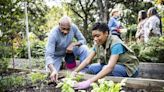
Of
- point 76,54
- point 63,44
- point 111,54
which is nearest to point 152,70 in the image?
point 76,54

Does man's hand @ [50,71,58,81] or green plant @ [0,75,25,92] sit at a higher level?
man's hand @ [50,71,58,81]

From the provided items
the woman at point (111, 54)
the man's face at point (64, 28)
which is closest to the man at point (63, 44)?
the man's face at point (64, 28)

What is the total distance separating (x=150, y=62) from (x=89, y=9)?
56.3 ft

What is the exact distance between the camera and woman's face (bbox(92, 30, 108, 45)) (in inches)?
189

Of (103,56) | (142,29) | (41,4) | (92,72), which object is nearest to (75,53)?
(92,72)

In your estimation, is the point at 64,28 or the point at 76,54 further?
the point at 76,54

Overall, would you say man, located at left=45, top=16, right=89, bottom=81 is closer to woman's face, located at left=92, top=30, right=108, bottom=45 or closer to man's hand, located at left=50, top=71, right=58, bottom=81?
man's hand, located at left=50, top=71, right=58, bottom=81

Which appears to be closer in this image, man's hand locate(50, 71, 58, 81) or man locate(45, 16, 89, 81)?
man's hand locate(50, 71, 58, 81)

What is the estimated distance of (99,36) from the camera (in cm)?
487

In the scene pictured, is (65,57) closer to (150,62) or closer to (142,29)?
(150,62)

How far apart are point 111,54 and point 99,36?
1.09ft

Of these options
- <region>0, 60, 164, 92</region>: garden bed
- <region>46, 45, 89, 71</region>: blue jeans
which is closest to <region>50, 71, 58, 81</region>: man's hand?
<region>0, 60, 164, 92</region>: garden bed

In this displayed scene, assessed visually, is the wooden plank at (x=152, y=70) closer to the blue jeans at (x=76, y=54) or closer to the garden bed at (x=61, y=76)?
the garden bed at (x=61, y=76)

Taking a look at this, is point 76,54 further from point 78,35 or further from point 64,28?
point 64,28
